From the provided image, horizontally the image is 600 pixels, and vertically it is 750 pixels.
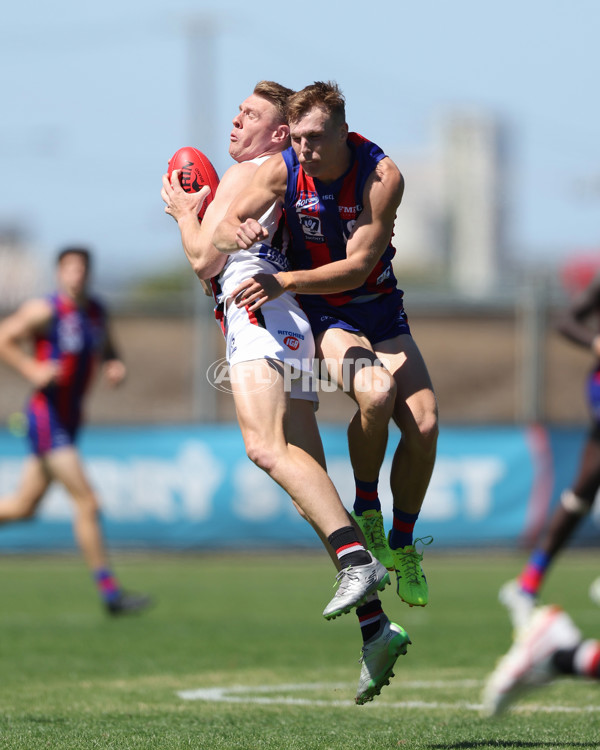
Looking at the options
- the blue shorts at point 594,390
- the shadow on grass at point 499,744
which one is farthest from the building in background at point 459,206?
the shadow on grass at point 499,744

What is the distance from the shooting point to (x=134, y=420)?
20453 mm

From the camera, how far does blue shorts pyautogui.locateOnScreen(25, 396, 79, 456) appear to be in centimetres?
1090

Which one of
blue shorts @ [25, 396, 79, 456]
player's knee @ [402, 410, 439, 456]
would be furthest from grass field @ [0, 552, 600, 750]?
blue shorts @ [25, 396, 79, 456]

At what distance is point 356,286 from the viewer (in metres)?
5.79

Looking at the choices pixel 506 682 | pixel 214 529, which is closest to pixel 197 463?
pixel 214 529

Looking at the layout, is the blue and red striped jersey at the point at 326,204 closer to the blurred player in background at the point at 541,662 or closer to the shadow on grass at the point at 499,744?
the blurred player in background at the point at 541,662

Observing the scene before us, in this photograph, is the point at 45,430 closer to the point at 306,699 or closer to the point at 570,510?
the point at 570,510

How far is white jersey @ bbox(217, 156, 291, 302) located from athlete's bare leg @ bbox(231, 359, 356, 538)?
0.44 metres

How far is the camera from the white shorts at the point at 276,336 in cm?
587

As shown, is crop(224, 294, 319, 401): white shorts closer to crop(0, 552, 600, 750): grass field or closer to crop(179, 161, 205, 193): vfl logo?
crop(179, 161, 205, 193): vfl logo

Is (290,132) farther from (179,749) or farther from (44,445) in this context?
(44,445)

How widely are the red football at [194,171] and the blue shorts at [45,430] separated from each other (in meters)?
5.05

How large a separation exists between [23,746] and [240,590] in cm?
771

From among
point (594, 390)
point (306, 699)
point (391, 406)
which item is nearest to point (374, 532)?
point (391, 406)
